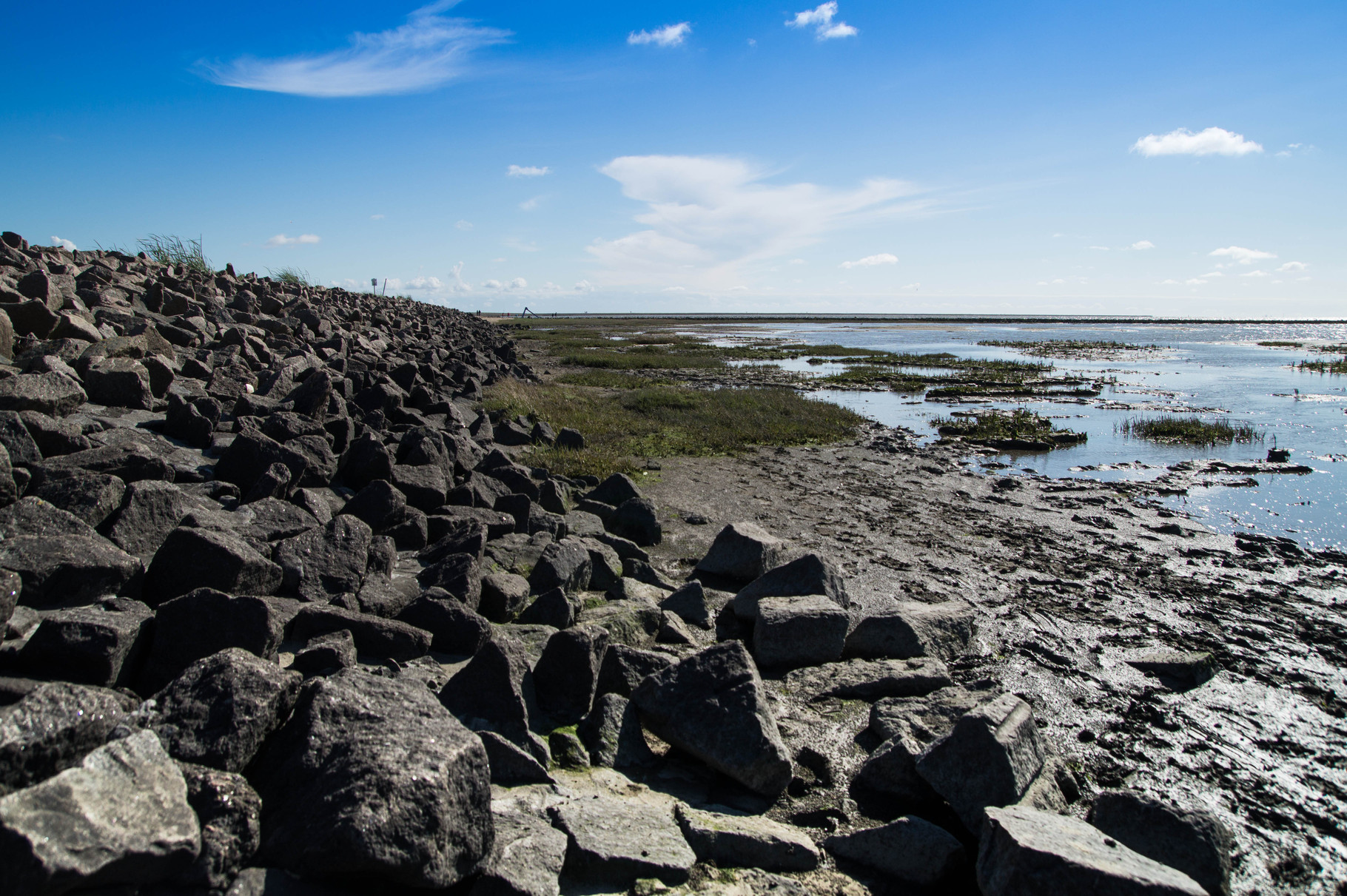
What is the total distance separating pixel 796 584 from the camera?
6.46 m

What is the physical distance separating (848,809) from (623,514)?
5.20m

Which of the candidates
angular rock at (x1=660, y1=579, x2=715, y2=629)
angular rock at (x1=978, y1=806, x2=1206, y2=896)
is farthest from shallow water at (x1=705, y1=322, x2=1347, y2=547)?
angular rock at (x1=978, y1=806, x2=1206, y2=896)

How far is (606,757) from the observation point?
4.04 metres

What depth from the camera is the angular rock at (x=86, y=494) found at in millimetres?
4293

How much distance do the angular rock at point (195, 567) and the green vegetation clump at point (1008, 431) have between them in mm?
15503

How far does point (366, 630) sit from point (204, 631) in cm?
97

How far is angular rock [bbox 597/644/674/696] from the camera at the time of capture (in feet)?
15.1

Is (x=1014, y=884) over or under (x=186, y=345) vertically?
under

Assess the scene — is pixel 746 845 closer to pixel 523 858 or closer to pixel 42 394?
pixel 523 858

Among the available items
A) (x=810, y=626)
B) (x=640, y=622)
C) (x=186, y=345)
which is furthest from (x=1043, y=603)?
(x=186, y=345)

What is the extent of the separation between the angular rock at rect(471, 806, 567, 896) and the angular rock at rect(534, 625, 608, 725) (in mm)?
1202

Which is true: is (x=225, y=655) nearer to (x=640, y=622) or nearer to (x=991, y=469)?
(x=640, y=622)

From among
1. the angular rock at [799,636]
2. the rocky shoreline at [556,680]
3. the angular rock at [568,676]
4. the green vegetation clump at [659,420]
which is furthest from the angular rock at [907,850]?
the green vegetation clump at [659,420]

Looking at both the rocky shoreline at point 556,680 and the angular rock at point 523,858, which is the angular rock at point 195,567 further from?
the angular rock at point 523,858
